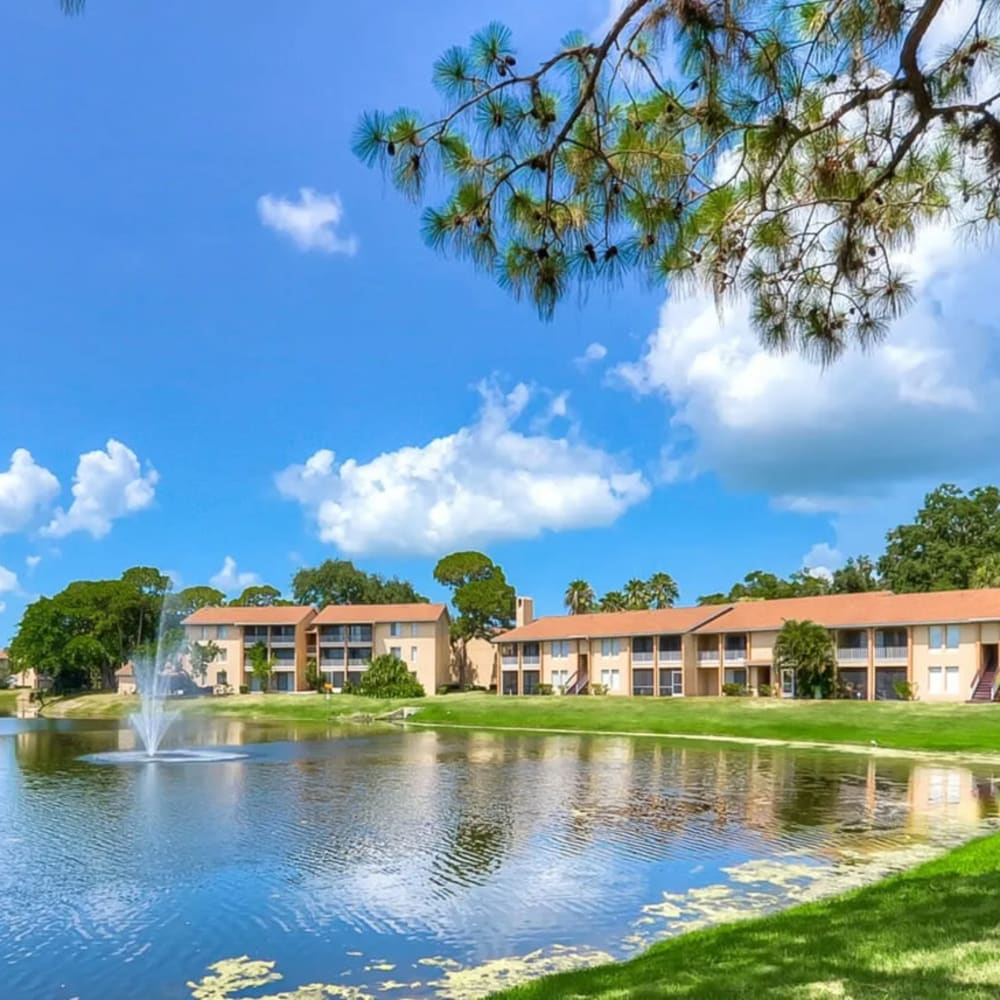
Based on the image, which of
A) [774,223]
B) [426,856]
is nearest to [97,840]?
[426,856]

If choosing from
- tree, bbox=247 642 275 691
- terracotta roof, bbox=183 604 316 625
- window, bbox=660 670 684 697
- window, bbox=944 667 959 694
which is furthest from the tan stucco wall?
tree, bbox=247 642 275 691

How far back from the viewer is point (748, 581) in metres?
88.0

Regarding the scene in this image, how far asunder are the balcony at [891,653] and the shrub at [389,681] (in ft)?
103

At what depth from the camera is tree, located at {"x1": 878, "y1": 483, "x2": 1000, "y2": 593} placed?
2931 inches

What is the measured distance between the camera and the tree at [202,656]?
3310 inches

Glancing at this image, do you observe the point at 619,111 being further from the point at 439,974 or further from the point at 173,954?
the point at 173,954

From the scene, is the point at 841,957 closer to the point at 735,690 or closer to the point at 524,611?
the point at 735,690

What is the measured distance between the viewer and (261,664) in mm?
82375

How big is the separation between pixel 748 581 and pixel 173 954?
264ft

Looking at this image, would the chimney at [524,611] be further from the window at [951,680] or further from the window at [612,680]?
the window at [951,680]

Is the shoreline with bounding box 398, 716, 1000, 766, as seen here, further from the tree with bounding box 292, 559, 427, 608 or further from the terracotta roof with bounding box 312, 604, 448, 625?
the tree with bounding box 292, 559, 427, 608

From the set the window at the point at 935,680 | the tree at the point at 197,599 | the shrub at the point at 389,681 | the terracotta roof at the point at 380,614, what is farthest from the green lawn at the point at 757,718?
the tree at the point at 197,599

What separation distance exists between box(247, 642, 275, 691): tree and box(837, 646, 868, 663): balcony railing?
4570cm

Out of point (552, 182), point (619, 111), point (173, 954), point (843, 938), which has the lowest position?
point (173, 954)
